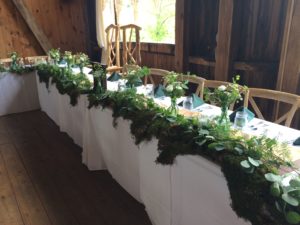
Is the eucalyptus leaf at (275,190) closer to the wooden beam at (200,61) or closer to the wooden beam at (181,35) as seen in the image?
the wooden beam at (200,61)

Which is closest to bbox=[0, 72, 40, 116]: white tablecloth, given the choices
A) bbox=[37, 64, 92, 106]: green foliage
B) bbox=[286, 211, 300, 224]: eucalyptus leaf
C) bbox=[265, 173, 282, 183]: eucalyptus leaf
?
bbox=[37, 64, 92, 106]: green foliage

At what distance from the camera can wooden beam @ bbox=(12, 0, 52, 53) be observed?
5086 millimetres

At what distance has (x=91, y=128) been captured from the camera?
2293 mm

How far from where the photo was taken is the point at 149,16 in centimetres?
455

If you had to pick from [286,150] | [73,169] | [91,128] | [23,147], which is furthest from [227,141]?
[23,147]

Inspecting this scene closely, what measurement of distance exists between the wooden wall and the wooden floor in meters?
2.88

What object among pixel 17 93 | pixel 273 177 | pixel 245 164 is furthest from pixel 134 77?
pixel 17 93

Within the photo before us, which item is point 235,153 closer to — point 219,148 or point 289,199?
point 219,148

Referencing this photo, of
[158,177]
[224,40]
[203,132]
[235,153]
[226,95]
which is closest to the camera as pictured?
[235,153]

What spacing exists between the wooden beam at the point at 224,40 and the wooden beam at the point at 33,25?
3804 mm

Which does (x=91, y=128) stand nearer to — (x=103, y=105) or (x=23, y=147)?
(x=103, y=105)

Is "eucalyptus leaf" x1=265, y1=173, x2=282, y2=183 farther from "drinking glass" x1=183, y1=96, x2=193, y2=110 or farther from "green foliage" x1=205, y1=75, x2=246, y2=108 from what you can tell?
"drinking glass" x1=183, y1=96, x2=193, y2=110

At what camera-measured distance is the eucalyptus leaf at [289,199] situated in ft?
2.80

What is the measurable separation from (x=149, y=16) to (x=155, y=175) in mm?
3572
